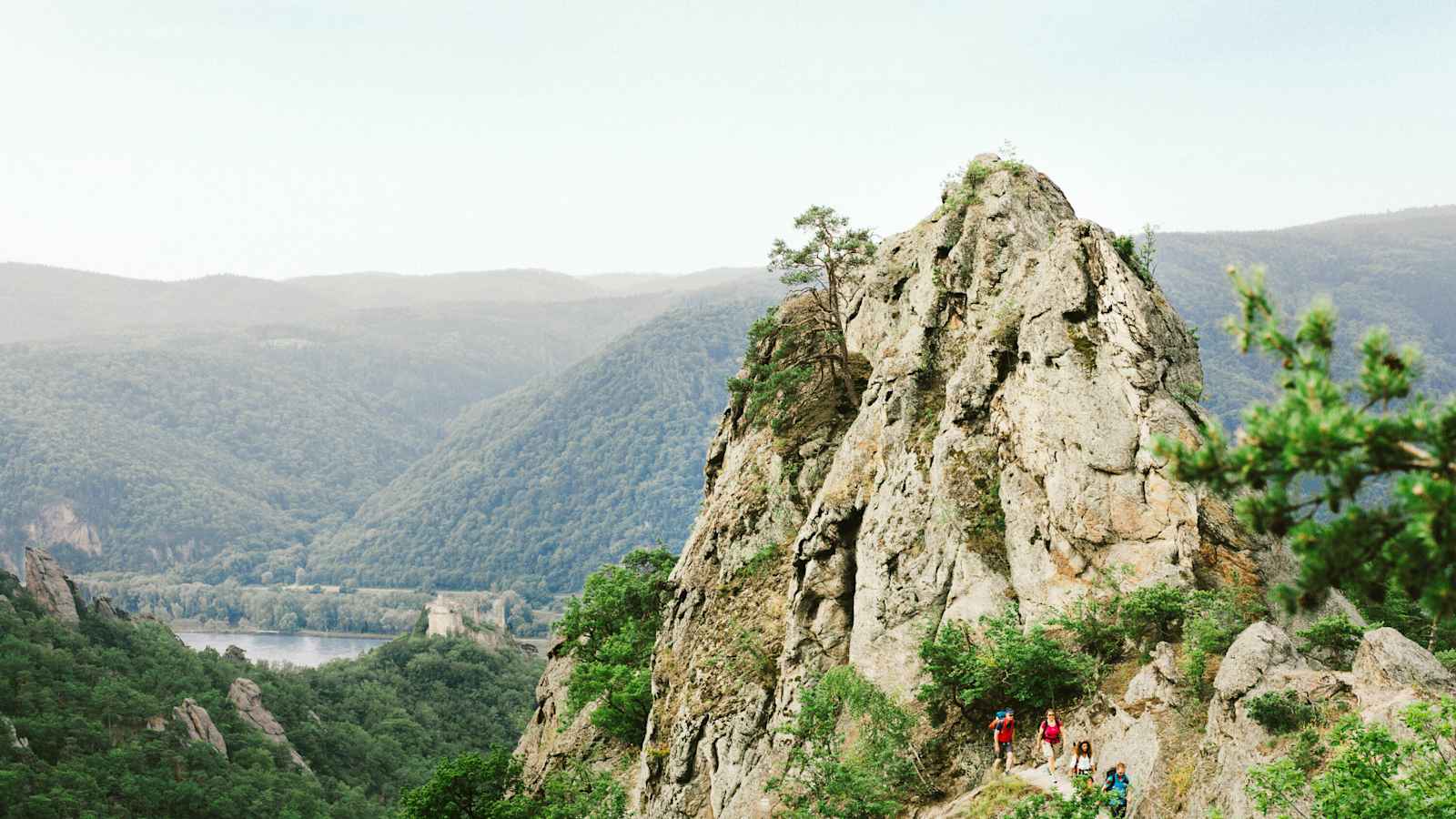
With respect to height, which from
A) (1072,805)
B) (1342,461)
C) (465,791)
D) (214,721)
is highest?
(1342,461)

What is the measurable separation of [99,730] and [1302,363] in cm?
9763

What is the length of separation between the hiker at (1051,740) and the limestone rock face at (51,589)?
11389cm

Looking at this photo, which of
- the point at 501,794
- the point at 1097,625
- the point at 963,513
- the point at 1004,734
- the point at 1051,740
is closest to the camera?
the point at 1051,740

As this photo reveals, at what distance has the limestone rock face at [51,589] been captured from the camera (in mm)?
104375

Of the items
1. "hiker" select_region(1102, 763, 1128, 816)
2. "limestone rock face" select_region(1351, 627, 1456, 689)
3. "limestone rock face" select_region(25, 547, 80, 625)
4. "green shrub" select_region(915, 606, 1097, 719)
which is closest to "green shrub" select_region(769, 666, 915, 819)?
"green shrub" select_region(915, 606, 1097, 719)

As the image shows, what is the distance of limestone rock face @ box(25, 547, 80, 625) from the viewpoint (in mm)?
104375

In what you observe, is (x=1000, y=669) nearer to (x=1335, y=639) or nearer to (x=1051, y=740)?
(x=1051, y=740)

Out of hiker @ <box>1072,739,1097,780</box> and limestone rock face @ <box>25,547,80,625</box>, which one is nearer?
hiker @ <box>1072,739,1097,780</box>

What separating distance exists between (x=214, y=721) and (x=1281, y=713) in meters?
105

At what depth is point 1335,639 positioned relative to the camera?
17.2m

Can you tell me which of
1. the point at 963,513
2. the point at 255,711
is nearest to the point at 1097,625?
the point at 963,513

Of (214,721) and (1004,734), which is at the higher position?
(1004,734)

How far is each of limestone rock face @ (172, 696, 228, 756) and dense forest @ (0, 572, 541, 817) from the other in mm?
1362

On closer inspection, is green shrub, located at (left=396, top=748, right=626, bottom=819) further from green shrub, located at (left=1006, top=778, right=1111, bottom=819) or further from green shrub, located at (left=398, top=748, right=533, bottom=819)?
green shrub, located at (left=1006, top=778, right=1111, bottom=819)
